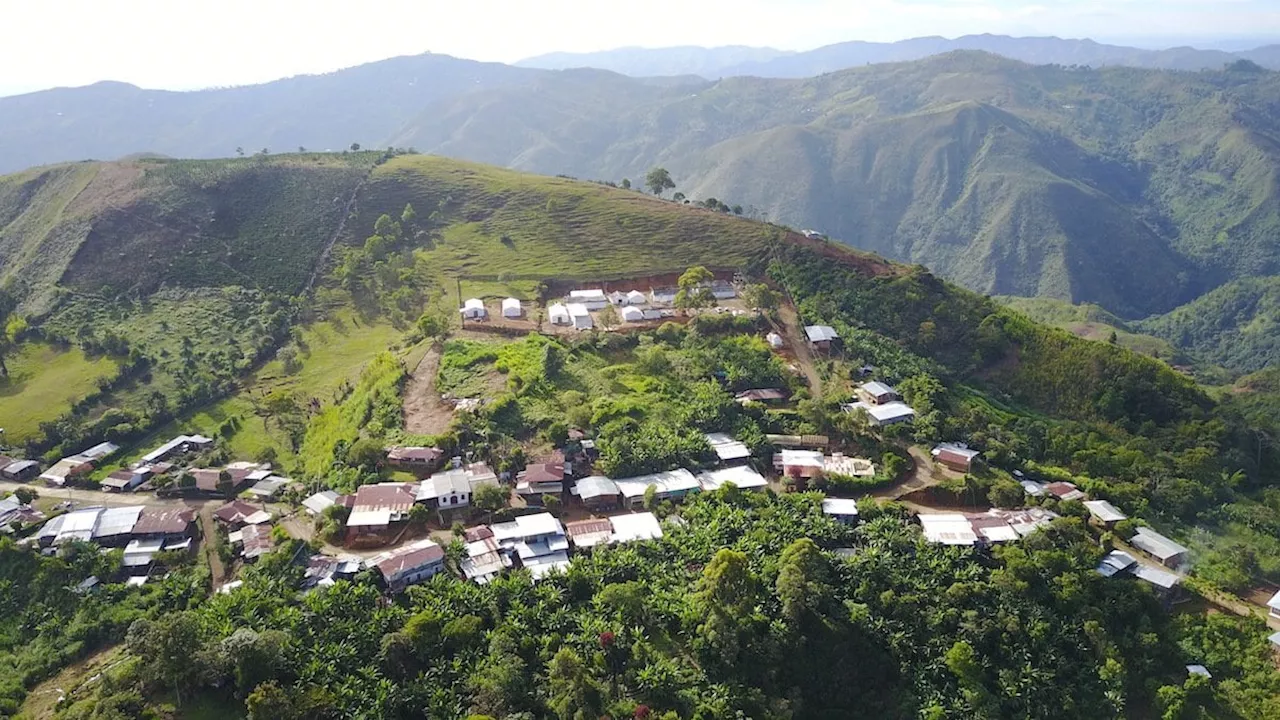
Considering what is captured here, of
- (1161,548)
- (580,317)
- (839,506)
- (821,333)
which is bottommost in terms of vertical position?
(1161,548)

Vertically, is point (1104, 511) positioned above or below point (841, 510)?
below

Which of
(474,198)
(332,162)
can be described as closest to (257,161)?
(332,162)

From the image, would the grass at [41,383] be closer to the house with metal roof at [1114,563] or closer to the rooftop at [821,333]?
the rooftop at [821,333]

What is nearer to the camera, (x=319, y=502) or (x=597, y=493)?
(x=597, y=493)

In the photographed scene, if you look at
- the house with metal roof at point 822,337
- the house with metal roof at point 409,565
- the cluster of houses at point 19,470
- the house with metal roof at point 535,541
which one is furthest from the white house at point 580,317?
the cluster of houses at point 19,470

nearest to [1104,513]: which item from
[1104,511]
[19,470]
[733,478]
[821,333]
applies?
[1104,511]

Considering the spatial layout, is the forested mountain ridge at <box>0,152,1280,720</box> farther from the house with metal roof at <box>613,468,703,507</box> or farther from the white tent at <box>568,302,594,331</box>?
the white tent at <box>568,302,594,331</box>

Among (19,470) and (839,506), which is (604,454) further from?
(19,470)
